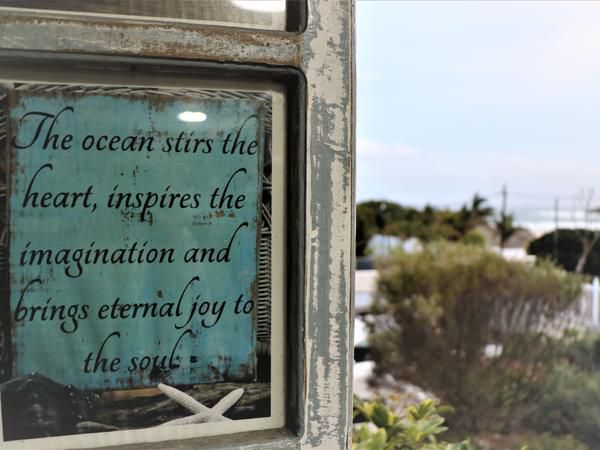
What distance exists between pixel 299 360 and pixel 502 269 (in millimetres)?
3162

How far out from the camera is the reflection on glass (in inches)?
23.8

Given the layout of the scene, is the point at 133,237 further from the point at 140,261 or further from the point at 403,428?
the point at 403,428

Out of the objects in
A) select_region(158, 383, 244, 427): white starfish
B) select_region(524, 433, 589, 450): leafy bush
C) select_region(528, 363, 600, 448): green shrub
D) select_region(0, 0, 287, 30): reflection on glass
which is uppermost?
select_region(0, 0, 287, 30): reflection on glass

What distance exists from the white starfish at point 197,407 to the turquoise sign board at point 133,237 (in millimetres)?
14

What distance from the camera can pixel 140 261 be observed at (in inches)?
25.4

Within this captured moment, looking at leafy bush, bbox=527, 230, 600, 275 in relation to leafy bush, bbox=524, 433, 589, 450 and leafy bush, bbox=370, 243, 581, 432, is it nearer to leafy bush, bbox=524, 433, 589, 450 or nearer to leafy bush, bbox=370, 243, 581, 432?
leafy bush, bbox=370, 243, 581, 432

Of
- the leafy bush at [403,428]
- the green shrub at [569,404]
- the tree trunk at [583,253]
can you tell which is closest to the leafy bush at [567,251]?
the tree trunk at [583,253]

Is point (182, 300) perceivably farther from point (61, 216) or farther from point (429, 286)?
point (429, 286)

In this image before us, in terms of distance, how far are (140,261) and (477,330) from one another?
10.5ft

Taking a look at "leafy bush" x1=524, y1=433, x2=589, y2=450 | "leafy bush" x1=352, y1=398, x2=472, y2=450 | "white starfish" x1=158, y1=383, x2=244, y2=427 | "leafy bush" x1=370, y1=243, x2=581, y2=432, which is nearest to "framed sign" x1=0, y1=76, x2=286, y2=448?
"white starfish" x1=158, y1=383, x2=244, y2=427

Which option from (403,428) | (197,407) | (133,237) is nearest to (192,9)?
(133,237)

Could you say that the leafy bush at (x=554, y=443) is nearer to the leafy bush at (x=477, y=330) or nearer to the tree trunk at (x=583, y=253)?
the leafy bush at (x=477, y=330)

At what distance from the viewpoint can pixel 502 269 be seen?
3582mm

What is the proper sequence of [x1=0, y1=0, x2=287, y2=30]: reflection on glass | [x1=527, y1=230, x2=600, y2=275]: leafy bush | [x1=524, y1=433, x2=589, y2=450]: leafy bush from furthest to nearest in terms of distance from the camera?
[x1=527, y1=230, x2=600, y2=275]: leafy bush
[x1=524, y1=433, x2=589, y2=450]: leafy bush
[x1=0, y1=0, x2=287, y2=30]: reflection on glass
